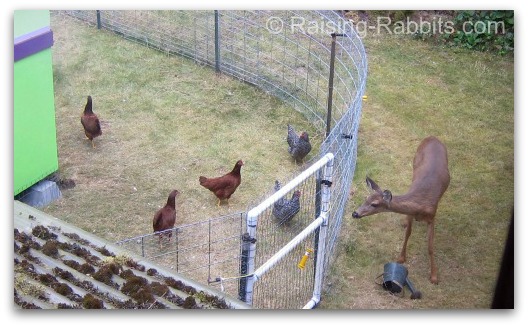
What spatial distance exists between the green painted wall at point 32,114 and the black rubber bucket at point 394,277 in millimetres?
2733

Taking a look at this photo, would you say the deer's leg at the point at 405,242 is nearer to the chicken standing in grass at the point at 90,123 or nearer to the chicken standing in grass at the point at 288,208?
the chicken standing in grass at the point at 288,208

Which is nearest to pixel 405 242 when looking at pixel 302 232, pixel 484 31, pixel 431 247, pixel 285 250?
pixel 431 247

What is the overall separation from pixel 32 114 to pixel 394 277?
9.51 ft

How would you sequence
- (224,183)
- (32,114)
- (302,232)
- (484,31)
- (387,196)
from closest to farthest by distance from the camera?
(302,232) → (387,196) → (32,114) → (224,183) → (484,31)

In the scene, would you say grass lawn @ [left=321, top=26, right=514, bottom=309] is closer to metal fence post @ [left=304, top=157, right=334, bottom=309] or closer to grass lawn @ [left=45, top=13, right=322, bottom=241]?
metal fence post @ [left=304, top=157, right=334, bottom=309]

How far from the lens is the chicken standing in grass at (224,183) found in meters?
6.77

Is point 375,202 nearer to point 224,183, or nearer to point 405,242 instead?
point 405,242

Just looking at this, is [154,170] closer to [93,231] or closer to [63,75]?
[93,231]

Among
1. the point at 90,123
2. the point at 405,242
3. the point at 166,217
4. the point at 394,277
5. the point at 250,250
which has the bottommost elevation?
the point at 394,277

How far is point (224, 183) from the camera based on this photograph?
6773 millimetres

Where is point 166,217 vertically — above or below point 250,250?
below

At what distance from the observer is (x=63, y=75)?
8141 mm

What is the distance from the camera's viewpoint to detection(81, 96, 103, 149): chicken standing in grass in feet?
24.3

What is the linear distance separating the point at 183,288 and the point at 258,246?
105 cm
